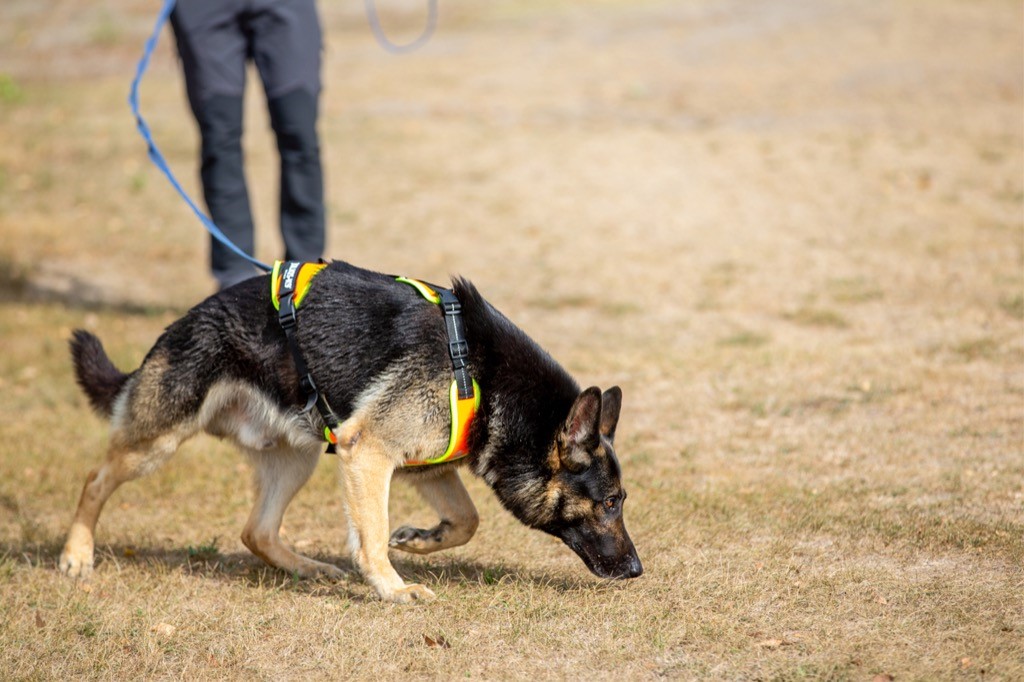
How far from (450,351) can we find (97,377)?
180 centimetres

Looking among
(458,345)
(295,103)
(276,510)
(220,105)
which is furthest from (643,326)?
(458,345)

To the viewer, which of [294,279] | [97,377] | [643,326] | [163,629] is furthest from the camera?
[643,326]

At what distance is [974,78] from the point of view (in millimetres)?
15031

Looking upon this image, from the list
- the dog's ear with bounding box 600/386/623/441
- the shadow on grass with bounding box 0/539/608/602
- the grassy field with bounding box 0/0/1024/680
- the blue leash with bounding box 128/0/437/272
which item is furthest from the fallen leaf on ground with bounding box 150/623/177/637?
the dog's ear with bounding box 600/386/623/441

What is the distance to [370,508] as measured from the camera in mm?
4512

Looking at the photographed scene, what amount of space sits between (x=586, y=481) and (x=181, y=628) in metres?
1.67

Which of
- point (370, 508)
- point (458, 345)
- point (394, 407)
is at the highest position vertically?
point (458, 345)

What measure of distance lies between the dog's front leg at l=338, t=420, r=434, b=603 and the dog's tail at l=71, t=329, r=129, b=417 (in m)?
1.30

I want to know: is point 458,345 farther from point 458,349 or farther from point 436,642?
point 436,642

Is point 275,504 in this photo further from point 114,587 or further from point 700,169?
point 700,169

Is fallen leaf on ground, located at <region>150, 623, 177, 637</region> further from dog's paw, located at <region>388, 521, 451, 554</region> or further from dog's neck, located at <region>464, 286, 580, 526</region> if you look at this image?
dog's neck, located at <region>464, 286, 580, 526</region>

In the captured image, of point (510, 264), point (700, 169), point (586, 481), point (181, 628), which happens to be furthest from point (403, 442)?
point (700, 169)

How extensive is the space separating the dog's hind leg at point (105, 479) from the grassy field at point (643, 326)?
0.16 meters

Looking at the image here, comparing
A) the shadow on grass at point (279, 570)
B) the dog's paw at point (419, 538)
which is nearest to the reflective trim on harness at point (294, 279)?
the dog's paw at point (419, 538)
